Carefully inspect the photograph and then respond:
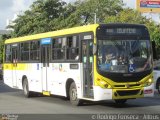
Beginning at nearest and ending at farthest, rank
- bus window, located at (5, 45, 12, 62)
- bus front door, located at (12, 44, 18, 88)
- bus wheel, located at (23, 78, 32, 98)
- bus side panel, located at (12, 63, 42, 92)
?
bus side panel, located at (12, 63, 42, 92)
bus wheel, located at (23, 78, 32, 98)
bus front door, located at (12, 44, 18, 88)
bus window, located at (5, 45, 12, 62)

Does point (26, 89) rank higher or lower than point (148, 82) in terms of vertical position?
lower

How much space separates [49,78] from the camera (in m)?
20.6

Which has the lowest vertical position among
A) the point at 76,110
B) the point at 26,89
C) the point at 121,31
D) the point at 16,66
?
the point at 76,110

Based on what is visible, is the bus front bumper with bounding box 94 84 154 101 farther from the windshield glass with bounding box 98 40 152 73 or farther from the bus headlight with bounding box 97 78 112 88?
the windshield glass with bounding box 98 40 152 73

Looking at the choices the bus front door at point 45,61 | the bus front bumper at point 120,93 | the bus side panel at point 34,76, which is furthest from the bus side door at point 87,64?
the bus side panel at point 34,76

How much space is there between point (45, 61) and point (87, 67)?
13.8 ft

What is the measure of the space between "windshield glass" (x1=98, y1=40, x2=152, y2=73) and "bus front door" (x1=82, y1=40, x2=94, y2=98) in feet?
1.69

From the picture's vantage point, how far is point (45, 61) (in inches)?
823

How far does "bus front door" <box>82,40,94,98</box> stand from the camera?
16.8 metres

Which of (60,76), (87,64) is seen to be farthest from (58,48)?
(87,64)

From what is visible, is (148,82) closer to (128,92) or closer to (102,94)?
(128,92)

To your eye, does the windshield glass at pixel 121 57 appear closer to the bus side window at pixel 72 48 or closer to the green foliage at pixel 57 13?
the bus side window at pixel 72 48

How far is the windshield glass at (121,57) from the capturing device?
16.4 metres

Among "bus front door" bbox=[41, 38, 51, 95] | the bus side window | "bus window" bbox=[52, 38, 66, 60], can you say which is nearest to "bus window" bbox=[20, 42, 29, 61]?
"bus front door" bbox=[41, 38, 51, 95]
